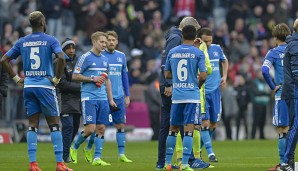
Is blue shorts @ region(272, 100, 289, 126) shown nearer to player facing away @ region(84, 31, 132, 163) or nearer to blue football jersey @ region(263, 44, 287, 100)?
blue football jersey @ region(263, 44, 287, 100)

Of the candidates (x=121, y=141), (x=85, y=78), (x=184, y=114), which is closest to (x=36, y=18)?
(x=184, y=114)

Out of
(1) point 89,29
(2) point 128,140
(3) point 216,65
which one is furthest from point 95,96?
(1) point 89,29

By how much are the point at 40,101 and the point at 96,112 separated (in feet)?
10.5

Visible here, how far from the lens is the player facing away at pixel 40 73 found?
16344mm

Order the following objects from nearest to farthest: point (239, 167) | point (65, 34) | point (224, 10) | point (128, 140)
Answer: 1. point (239, 167)
2. point (128, 140)
3. point (65, 34)
4. point (224, 10)

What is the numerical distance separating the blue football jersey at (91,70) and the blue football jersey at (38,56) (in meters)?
2.92

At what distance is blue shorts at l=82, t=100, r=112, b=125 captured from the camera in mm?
19312

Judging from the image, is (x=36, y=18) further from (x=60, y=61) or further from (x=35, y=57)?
(x=60, y=61)

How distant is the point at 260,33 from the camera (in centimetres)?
3778

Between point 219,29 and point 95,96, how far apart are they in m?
18.5

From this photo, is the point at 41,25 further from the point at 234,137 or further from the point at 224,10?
the point at 224,10

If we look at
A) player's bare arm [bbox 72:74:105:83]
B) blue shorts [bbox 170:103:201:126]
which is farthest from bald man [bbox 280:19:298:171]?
player's bare arm [bbox 72:74:105:83]

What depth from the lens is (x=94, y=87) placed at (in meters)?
19.5

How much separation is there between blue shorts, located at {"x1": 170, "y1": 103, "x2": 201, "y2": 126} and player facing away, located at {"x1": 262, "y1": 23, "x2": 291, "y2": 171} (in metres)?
1.71
